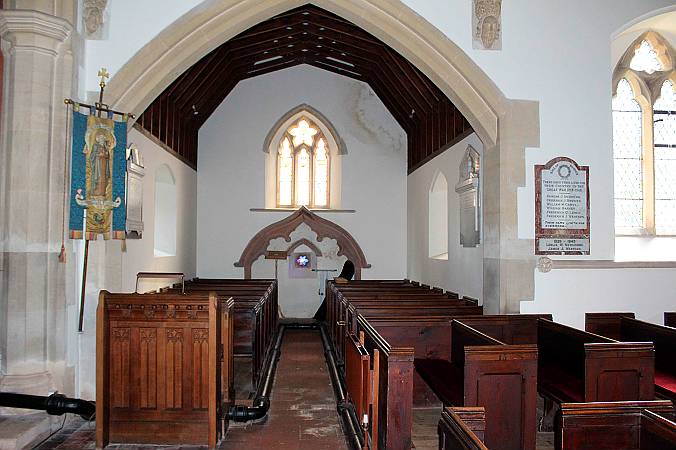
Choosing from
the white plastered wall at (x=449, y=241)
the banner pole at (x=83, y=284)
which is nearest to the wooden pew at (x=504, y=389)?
the banner pole at (x=83, y=284)

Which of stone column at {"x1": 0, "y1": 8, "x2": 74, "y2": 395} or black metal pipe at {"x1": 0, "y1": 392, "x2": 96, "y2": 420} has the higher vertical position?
stone column at {"x1": 0, "y1": 8, "x2": 74, "y2": 395}

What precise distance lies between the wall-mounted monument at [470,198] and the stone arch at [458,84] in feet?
5.12

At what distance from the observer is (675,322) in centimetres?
519

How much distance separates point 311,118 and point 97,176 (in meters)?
7.29

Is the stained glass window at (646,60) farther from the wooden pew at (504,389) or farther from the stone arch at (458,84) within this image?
the wooden pew at (504,389)

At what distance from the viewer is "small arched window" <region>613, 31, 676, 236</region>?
22.1ft

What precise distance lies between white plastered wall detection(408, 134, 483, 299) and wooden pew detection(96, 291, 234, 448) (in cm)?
428

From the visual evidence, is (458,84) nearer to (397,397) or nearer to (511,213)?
(511,213)

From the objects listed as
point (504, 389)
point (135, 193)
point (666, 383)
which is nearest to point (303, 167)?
point (135, 193)

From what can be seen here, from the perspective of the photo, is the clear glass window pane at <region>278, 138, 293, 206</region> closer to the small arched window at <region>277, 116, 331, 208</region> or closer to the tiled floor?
the small arched window at <region>277, 116, 331, 208</region>

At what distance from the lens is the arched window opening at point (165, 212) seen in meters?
8.91

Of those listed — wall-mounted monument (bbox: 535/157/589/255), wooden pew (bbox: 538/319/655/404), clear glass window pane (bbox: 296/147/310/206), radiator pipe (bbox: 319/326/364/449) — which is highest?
clear glass window pane (bbox: 296/147/310/206)

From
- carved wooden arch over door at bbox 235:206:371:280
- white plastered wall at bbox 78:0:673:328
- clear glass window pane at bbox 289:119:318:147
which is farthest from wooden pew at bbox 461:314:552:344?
clear glass window pane at bbox 289:119:318:147

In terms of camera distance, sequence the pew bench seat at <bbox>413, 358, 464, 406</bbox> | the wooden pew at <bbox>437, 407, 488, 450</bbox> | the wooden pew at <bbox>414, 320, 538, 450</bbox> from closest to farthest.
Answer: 1. the wooden pew at <bbox>437, 407, 488, 450</bbox>
2. the wooden pew at <bbox>414, 320, 538, 450</bbox>
3. the pew bench seat at <bbox>413, 358, 464, 406</bbox>
